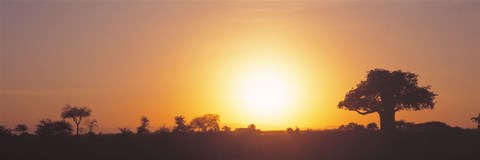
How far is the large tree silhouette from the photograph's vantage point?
78.6 m

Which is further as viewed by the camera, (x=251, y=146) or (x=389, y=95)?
(x=389, y=95)

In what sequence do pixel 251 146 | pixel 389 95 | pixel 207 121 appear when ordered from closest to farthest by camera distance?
pixel 251 146 < pixel 389 95 < pixel 207 121

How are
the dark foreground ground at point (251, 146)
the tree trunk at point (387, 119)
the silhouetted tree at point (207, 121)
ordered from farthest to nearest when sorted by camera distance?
the silhouetted tree at point (207, 121) < the tree trunk at point (387, 119) < the dark foreground ground at point (251, 146)

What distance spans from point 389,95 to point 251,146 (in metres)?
24.9

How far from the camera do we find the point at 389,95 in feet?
258

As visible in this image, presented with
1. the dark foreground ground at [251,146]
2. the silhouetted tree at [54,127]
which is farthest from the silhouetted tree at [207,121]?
the dark foreground ground at [251,146]

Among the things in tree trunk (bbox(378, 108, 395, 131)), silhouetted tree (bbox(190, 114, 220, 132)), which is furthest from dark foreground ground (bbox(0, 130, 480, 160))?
silhouetted tree (bbox(190, 114, 220, 132))

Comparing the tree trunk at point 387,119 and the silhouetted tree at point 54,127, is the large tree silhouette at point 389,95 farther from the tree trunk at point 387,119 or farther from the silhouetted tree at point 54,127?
the silhouetted tree at point 54,127

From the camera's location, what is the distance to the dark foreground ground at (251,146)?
2297 inches

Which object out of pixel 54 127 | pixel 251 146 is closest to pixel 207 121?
pixel 54 127

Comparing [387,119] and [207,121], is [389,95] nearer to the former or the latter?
[387,119]

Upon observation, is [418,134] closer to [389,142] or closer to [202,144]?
[389,142]

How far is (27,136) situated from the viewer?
64750 mm

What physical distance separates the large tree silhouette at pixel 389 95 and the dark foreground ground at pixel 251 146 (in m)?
12.8
